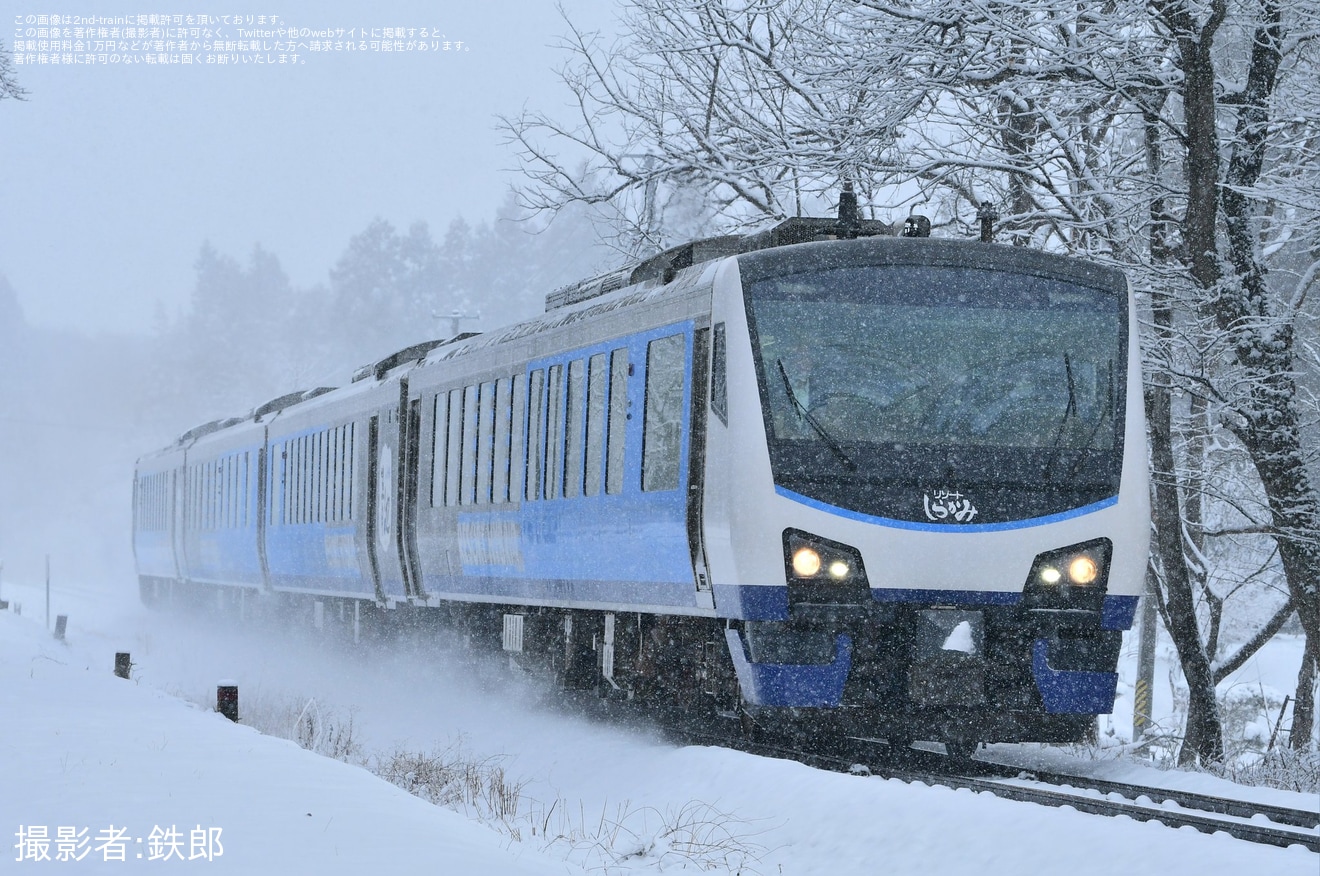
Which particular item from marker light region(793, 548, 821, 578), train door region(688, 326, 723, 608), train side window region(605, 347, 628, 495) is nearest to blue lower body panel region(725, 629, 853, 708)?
marker light region(793, 548, 821, 578)

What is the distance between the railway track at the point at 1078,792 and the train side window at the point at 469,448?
16.6ft

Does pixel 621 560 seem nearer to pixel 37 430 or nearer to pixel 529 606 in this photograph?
pixel 529 606

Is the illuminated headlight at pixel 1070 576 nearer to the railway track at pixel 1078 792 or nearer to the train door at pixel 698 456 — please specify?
the railway track at pixel 1078 792


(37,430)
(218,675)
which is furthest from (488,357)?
(37,430)

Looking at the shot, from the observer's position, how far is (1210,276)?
44.2ft

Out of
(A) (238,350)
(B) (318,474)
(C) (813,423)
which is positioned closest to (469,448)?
(C) (813,423)

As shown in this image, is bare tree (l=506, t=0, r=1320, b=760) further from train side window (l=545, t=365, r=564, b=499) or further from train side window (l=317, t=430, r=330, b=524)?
train side window (l=317, t=430, r=330, b=524)

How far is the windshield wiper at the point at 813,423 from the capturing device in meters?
10.2

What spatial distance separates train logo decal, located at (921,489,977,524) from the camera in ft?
33.8

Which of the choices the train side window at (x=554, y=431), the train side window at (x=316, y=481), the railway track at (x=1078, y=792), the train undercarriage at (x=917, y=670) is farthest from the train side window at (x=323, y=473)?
the train undercarriage at (x=917, y=670)

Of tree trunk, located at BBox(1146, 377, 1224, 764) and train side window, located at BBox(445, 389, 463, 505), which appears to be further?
train side window, located at BBox(445, 389, 463, 505)

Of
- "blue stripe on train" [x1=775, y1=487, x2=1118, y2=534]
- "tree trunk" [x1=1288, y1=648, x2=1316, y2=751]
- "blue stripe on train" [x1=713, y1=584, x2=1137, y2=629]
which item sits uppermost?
"blue stripe on train" [x1=775, y1=487, x2=1118, y2=534]

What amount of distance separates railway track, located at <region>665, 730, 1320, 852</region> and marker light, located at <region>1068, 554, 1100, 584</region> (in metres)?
1.15

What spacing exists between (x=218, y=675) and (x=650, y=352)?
1499 cm
